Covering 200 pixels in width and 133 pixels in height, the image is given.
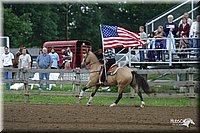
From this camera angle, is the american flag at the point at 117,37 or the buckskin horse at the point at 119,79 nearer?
the buckskin horse at the point at 119,79

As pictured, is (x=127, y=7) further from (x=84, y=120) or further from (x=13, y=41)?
(x=84, y=120)

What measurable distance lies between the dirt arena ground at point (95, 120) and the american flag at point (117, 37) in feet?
12.3

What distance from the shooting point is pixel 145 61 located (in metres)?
20.0

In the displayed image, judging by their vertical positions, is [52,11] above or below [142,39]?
above

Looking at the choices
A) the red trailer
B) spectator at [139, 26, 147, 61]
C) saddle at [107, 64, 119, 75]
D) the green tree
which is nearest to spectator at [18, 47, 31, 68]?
spectator at [139, 26, 147, 61]

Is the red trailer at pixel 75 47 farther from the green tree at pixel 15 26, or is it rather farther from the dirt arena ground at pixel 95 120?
the dirt arena ground at pixel 95 120

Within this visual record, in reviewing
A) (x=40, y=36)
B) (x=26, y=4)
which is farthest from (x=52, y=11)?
(x=26, y=4)

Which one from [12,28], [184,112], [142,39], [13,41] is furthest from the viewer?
[13,41]

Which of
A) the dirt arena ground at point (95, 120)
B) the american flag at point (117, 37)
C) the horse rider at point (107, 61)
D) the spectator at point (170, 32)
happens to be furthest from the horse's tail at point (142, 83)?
the spectator at point (170, 32)

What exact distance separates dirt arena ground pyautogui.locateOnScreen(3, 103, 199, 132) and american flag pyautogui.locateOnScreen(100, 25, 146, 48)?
3.75 m

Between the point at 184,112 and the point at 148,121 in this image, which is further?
the point at 184,112

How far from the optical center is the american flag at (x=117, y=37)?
17875 millimetres

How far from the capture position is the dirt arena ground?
986 cm

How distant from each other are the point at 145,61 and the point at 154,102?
3.11 meters
